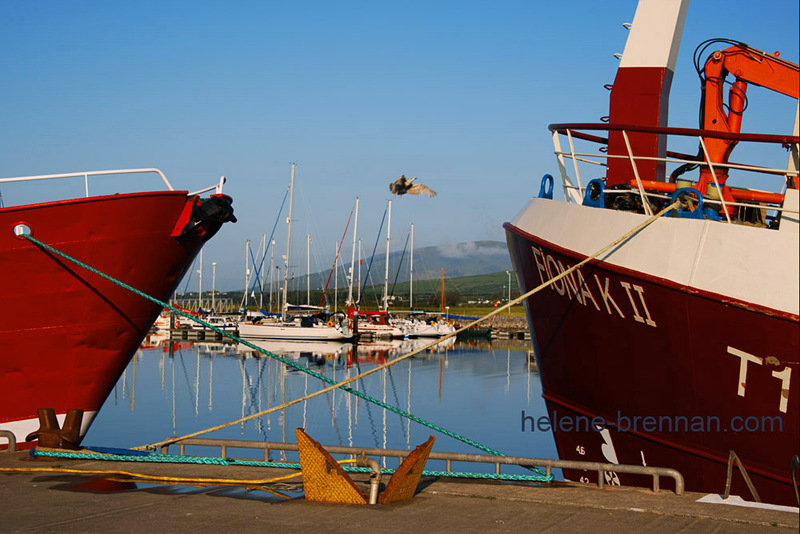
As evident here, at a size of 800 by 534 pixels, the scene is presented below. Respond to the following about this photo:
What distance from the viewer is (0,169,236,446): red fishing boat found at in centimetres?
1005

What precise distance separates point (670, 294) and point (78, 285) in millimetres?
7488

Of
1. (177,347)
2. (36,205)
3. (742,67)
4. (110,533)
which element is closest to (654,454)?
(742,67)

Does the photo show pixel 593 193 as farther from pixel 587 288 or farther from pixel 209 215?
pixel 209 215

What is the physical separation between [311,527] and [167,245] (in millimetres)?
5982

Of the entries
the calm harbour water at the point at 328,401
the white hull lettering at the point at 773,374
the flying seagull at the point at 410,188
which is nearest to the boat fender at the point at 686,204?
the white hull lettering at the point at 773,374

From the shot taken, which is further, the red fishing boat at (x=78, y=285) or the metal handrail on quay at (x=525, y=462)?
the red fishing boat at (x=78, y=285)

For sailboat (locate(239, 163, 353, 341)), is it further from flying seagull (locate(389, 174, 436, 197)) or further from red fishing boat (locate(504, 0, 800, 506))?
red fishing boat (locate(504, 0, 800, 506))

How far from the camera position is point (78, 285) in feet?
33.9

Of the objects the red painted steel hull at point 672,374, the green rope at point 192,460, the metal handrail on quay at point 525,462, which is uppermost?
the red painted steel hull at point 672,374

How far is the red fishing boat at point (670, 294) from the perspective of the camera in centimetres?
725

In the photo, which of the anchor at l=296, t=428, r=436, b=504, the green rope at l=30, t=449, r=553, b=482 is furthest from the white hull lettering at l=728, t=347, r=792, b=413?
the anchor at l=296, t=428, r=436, b=504

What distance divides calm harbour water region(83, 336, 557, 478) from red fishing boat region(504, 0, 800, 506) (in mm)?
8990

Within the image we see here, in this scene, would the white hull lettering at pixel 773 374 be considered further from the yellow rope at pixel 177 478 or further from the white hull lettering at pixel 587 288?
the yellow rope at pixel 177 478

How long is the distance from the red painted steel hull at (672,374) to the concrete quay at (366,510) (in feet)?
3.21
